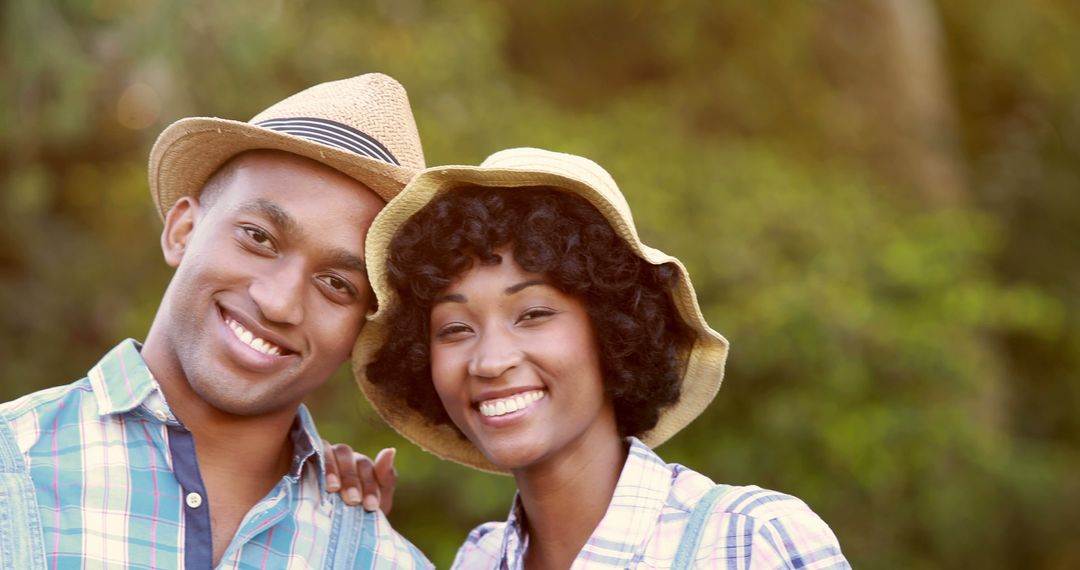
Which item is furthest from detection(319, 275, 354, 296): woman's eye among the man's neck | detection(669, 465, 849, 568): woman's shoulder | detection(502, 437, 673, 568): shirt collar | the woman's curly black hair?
detection(669, 465, 849, 568): woman's shoulder

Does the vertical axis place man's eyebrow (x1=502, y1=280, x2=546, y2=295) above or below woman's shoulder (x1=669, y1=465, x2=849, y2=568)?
above

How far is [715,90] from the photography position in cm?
933

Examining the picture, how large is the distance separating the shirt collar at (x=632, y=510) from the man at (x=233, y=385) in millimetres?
550

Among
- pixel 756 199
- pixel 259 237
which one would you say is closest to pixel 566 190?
pixel 259 237

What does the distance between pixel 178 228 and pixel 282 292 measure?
1.42 ft

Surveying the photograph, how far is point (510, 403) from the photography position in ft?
8.70

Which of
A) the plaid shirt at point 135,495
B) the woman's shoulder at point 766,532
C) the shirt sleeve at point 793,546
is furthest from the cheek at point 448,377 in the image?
the shirt sleeve at point 793,546

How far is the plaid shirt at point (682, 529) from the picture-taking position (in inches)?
95.0

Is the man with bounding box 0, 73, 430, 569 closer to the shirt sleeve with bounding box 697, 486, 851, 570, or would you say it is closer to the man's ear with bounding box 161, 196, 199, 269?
the man's ear with bounding box 161, 196, 199, 269

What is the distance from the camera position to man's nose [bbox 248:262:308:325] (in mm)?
2721

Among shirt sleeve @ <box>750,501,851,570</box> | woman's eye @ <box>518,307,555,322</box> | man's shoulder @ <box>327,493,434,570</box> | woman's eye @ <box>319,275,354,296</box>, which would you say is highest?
woman's eye @ <box>319,275,354,296</box>

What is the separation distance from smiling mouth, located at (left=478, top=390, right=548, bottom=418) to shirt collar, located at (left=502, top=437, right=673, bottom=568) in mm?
258

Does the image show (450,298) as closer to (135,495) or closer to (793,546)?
(135,495)

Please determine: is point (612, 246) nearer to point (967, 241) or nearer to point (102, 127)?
point (967, 241)
